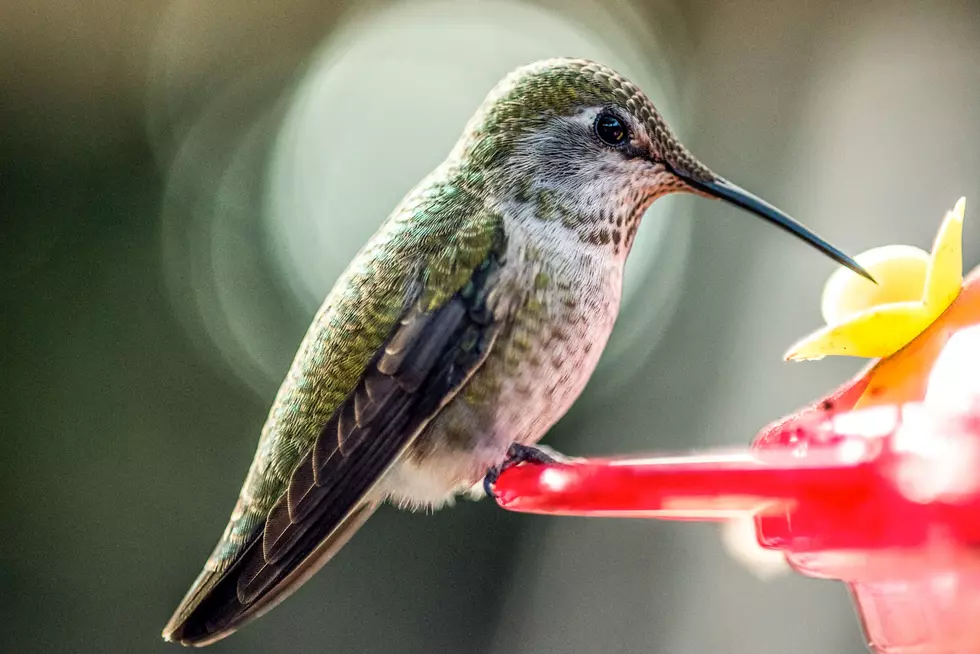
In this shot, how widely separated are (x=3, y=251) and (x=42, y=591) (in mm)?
1025

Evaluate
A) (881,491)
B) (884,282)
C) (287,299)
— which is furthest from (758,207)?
(287,299)

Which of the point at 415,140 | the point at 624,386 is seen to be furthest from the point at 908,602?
the point at 415,140

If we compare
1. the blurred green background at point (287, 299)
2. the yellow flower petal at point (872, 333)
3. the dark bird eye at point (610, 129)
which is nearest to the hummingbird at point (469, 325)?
the dark bird eye at point (610, 129)

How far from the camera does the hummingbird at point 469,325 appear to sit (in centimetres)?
106

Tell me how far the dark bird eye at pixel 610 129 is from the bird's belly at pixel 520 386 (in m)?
0.18

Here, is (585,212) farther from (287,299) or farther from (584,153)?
(287,299)

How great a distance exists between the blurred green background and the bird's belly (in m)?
1.45

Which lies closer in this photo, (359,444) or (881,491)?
(881,491)

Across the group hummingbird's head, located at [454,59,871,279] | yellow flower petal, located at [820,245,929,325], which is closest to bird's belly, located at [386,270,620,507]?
hummingbird's head, located at [454,59,871,279]

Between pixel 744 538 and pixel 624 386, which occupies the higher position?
pixel 744 538

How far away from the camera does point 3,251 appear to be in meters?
2.86

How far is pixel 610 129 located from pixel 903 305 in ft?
1.65

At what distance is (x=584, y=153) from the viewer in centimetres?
119

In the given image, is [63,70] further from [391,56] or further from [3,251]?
[391,56]
